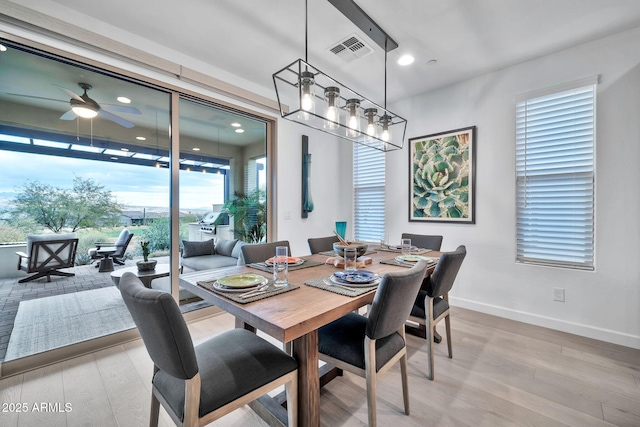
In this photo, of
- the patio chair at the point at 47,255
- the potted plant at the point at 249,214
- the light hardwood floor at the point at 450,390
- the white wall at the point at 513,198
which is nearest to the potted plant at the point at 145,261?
the patio chair at the point at 47,255

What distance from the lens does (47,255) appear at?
82.4 inches

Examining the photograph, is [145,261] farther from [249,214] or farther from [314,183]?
[314,183]

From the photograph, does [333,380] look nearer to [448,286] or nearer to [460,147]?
[448,286]

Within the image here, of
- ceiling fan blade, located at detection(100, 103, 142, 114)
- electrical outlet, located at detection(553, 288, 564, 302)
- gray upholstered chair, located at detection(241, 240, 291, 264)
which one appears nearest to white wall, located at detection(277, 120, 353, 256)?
gray upholstered chair, located at detection(241, 240, 291, 264)

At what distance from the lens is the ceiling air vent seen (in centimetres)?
240

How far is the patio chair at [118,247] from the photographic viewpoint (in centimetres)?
237

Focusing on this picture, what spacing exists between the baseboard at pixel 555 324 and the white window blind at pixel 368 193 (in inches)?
57.6

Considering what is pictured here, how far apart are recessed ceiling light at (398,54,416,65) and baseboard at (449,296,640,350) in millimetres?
2765

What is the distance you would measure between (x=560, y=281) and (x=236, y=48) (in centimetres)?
386

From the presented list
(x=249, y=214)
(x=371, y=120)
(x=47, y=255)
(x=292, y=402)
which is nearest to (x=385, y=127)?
(x=371, y=120)

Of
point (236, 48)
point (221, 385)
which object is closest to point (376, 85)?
point (236, 48)

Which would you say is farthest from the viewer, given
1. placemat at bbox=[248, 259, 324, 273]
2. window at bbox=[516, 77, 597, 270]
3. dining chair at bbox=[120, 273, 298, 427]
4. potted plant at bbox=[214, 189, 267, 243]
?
potted plant at bbox=[214, 189, 267, 243]

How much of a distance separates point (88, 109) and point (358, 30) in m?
2.36

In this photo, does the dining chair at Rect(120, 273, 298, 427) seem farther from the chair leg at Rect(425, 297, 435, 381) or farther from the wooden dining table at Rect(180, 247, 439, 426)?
the chair leg at Rect(425, 297, 435, 381)
